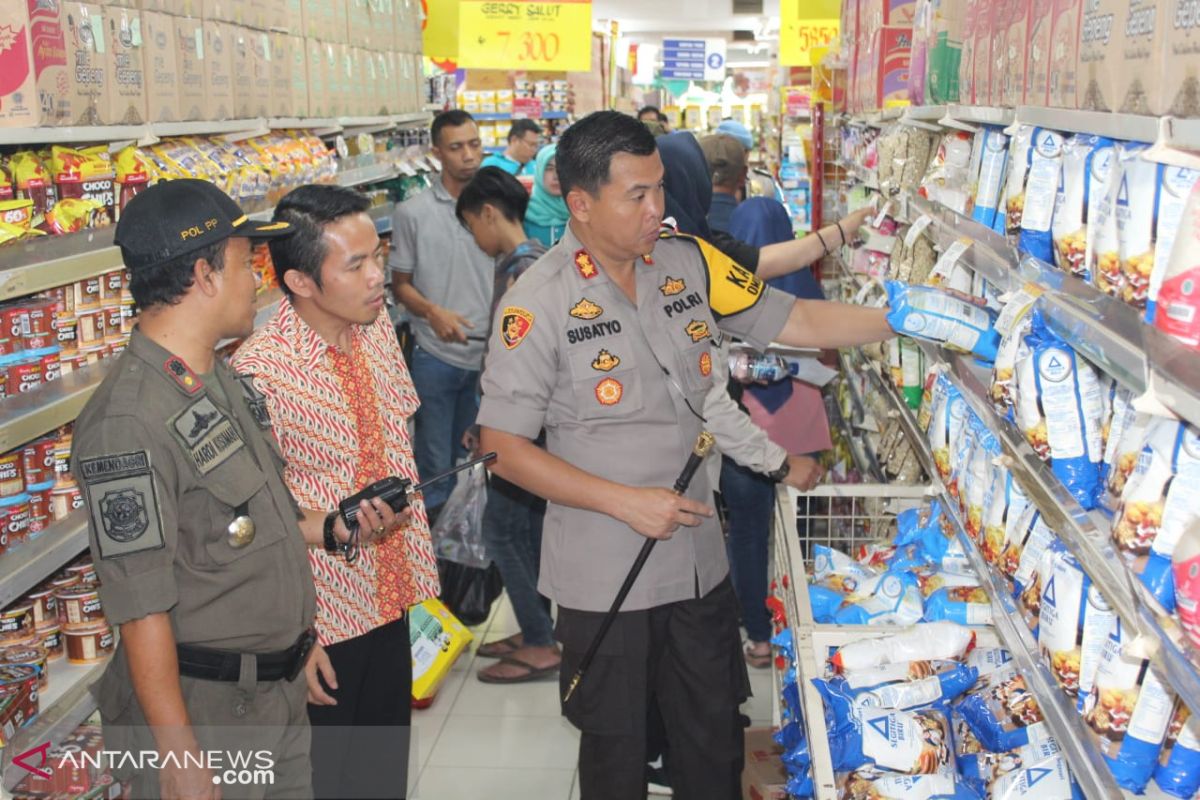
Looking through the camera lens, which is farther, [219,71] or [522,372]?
[219,71]

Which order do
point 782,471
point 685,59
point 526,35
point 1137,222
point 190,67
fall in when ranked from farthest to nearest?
point 685,59 → point 526,35 → point 190,67 → point 782,471 → point 1137,222

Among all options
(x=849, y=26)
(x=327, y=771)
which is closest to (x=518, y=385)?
(x=327, y=771)

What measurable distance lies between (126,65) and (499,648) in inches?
102

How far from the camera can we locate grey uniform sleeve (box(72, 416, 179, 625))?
194cm

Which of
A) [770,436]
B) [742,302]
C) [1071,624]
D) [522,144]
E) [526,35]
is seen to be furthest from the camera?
[522,144]

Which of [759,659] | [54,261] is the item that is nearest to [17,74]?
[54,261]

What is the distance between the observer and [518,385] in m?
2.62

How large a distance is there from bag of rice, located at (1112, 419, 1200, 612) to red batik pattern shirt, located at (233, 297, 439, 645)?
5.46 ft

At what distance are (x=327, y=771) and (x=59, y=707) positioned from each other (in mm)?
698

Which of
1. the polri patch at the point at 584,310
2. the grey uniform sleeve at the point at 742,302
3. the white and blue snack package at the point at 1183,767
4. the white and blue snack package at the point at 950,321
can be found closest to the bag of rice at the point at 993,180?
the white and blue snack package at the point at 950,321

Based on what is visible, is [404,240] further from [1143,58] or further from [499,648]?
[1143,58]

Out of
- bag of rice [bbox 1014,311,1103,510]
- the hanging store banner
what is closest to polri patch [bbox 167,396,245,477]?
bag of rice [bbox 1014,311,1103,510]

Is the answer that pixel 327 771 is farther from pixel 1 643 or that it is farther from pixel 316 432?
pixel 1 643

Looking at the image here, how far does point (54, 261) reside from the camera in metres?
2.74
